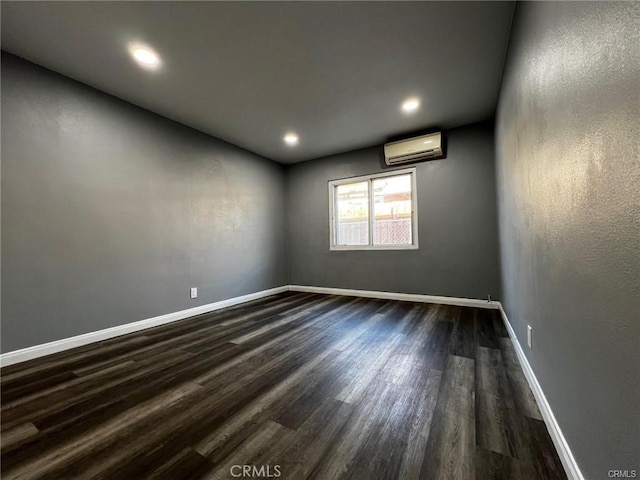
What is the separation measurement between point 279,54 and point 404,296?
142 inches

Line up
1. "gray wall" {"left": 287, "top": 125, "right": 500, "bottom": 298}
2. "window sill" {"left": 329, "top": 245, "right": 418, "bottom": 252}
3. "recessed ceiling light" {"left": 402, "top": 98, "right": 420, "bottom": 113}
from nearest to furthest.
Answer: "recessed ceiling light" {"left": 402, "top": 98, "right": 420, "bottom": 113} < "gray wall" {"left": 287, "top": 125, "right": 500, "bottom": 298} < "window sill" {"left": 329, "top": 245, "right": 418, "bottom": 252}

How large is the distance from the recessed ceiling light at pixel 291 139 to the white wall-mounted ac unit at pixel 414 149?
146 cm

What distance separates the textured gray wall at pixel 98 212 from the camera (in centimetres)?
209

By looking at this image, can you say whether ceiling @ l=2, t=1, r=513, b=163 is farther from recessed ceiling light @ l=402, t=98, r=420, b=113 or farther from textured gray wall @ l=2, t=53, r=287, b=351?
textured gray wall @ l=2, t=53, r=287, b=351

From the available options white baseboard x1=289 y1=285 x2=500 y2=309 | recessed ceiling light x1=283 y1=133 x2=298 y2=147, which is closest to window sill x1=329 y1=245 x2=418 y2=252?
white baseboard x1=289 y1=285 x2=500 y2=309

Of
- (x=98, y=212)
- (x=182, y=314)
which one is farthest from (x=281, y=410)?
(x=98, y=212)

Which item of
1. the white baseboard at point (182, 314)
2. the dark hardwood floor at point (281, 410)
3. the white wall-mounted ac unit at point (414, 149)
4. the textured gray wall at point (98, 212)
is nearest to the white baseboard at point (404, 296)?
the white baseboard at point (182, 314)

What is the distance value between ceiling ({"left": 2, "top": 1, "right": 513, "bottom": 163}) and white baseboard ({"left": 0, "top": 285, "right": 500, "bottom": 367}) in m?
2.53

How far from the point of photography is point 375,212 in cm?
439

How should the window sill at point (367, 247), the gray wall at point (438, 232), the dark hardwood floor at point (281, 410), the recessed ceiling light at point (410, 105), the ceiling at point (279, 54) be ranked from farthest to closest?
the window sill at point (367, 247), the gray wall at point (438, 232), the recessed ceiling light at point (410, 105), the ceiling at point (279, 54), the dark hardwood floor at point (281, 410)

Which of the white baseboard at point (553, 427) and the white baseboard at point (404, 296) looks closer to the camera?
the white baseboard at point (553, 427)

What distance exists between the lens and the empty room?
2.82 ft

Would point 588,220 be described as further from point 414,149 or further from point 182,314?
point 182,314

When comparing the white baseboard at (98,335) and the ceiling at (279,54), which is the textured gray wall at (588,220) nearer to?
the ceiling at (279,54)
